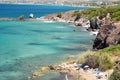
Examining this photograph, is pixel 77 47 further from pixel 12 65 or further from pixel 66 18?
pixel 66 18

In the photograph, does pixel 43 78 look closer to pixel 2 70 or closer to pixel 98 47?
pixel 2 70

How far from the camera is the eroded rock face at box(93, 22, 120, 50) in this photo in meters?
49.5

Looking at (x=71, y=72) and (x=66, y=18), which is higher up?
(x=71, y=72)

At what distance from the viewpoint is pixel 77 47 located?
5450 cm

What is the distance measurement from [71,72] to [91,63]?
2.63 m

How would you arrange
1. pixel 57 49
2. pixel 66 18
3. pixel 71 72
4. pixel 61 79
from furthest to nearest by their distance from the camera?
pixel 66 18 → pixel 57 49 → pixel 71 72 → pixel 61 79

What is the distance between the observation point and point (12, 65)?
3919 cm

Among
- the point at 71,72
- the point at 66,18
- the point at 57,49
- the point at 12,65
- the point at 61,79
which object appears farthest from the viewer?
the point at 66,18

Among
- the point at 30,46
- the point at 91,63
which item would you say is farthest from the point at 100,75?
the point at 30,46

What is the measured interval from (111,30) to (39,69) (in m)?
18.5

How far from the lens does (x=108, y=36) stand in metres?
50.8

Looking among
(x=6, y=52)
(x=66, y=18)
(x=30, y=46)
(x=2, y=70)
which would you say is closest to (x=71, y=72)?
(x=2, y=70)

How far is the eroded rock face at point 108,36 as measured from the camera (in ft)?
162

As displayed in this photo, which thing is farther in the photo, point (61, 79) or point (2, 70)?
point (2, 70)
